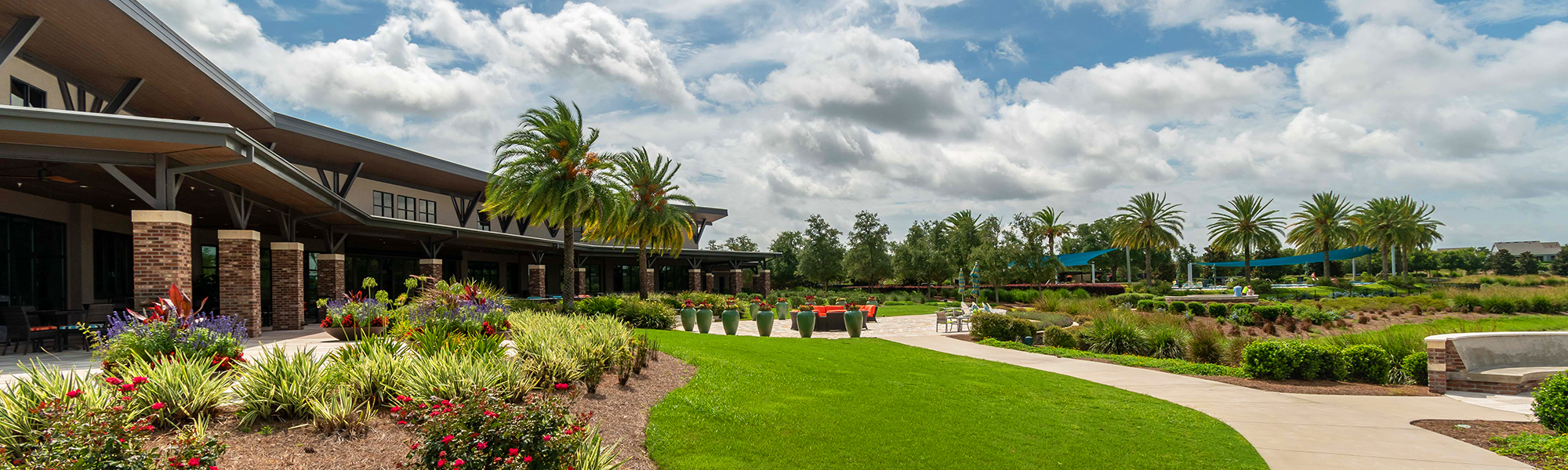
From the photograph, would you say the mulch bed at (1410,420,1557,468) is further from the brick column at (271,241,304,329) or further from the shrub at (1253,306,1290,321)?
the brick column at (271,241,304,329)

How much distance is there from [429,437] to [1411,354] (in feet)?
50.7

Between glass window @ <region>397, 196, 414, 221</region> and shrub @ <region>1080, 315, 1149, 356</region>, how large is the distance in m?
31.4

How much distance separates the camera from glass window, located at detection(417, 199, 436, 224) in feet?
123

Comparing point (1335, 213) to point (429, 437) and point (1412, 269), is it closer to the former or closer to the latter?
point (1412, 269)

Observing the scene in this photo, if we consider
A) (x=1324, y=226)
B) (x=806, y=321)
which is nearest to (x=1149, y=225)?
(x=1324, y=226)

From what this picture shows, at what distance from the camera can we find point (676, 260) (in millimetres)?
53688

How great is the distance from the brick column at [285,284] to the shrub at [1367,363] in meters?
24.2

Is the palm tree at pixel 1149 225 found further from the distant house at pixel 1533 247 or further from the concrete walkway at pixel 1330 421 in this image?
the distant house at pixel 1533 247

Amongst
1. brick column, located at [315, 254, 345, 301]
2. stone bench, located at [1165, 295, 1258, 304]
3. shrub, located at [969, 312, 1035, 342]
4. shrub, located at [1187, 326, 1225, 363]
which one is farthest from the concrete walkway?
stone bench, located at [1165, 295, 1258, 304]

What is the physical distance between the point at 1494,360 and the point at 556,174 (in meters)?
22.7

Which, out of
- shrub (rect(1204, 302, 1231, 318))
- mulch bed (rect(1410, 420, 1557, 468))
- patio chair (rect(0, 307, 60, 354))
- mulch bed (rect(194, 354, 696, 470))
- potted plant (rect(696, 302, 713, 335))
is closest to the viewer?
mulch bed (rect(194, 354, 696, 470))

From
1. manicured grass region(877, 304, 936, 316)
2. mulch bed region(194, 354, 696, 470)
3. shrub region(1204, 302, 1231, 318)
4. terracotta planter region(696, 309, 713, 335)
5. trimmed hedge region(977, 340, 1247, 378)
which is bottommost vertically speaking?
manicured grass region(877, 304, 936, 316)

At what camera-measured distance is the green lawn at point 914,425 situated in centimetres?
689

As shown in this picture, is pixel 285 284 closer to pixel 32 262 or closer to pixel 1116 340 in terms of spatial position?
pixel 32 262
